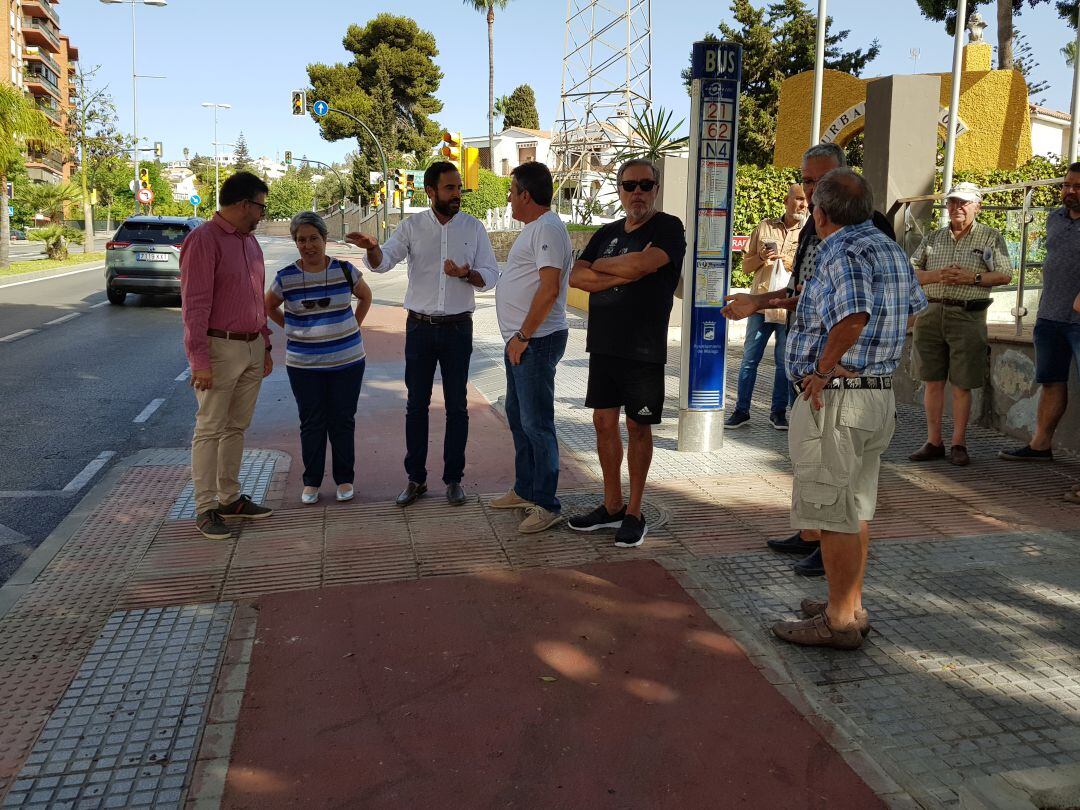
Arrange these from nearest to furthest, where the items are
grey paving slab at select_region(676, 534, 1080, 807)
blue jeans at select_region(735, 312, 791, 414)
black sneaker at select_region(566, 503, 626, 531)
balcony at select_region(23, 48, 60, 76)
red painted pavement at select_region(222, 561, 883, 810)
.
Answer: red painted pavement at select_region(222, 561, 883, 810) < grey paving slab at select_region(676, 534, 1080, 807) < black sneaker at select_region(566, 503, 626, 531) < blue jeans at select_region(735, 312, 791, 414) < balcony at select_region(23, 48, 60, 76)

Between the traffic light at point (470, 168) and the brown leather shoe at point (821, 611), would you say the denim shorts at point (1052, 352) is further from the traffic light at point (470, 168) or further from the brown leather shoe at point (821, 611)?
the traffic light at point (470, 168)

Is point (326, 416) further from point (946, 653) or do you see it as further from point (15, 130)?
point (15, 130)

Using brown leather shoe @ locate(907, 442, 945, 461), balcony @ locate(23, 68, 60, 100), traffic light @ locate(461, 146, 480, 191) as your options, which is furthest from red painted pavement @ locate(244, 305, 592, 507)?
balcony @ locate(23, 68, 60, 100)

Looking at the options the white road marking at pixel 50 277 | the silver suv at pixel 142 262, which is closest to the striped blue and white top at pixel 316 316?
the silver suv at pixel 142 262

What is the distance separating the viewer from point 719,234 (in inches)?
267

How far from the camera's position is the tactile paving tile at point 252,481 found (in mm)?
5707

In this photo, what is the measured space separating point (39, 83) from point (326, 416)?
88.0 metres

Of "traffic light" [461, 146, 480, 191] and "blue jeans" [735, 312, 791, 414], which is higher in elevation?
"traffic light" [461, 146, 480, 191]

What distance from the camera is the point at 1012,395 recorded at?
7.29m

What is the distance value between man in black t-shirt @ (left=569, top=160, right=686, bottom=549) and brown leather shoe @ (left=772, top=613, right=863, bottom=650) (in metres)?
1.23

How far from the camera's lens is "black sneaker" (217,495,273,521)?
5.36m

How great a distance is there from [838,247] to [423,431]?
2.93 metres

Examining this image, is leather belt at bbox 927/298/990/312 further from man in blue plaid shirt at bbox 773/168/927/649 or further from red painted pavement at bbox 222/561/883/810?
red painted pavement at bbox 222/561/883/810

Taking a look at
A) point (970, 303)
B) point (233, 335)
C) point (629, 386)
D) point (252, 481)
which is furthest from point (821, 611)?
point (252, 481)
